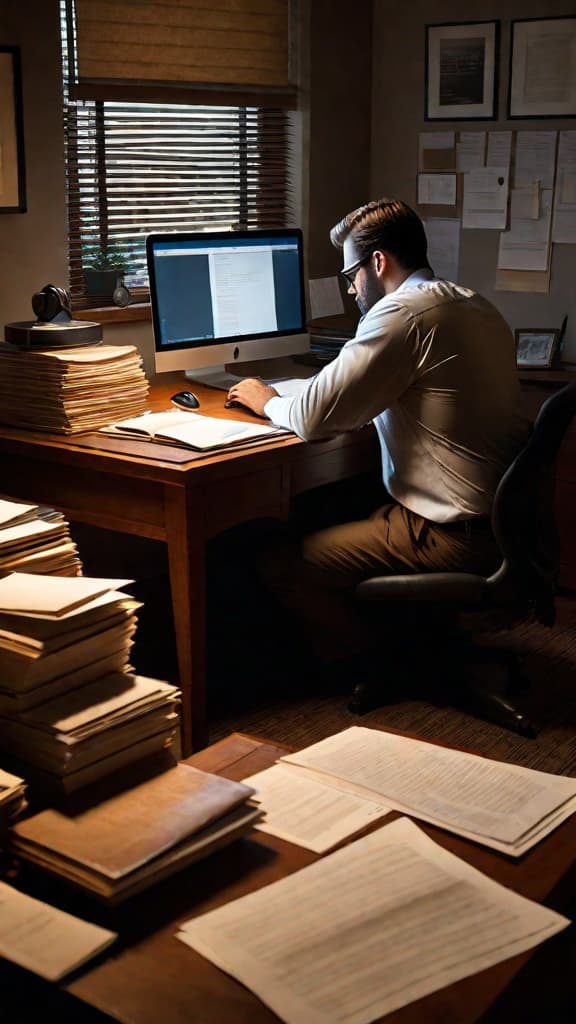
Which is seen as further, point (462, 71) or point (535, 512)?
point (462, 71)

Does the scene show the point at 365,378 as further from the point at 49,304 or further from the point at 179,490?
the point at 49,304

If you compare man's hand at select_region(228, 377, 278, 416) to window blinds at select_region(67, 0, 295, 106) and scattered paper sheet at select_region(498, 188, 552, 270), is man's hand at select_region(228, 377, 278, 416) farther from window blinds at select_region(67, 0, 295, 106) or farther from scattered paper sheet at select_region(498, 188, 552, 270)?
scattered paper sheet at select_region(498, 188, 552, 270)

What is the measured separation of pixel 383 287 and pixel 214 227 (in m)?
1.19

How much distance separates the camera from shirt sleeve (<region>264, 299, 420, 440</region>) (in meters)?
2.74

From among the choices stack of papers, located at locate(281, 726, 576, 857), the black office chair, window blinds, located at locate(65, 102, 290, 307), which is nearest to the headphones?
window blinds, located at locate(65, 102, 290, 307)

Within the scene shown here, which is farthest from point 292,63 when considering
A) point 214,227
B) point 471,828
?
point 471,828

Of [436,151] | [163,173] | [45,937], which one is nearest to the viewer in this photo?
[45,937]

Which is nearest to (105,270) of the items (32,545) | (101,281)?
(101,281)

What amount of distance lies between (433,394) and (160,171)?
4.78 feet

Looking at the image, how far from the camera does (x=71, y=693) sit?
1382 mm

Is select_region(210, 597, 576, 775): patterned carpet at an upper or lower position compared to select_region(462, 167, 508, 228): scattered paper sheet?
lower

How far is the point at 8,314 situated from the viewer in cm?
324

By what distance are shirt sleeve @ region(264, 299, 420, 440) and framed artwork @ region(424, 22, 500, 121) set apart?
165 centimetres

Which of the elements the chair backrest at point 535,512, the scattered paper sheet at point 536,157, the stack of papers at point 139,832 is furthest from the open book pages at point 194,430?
the scattered paper sheet at point 536,157
